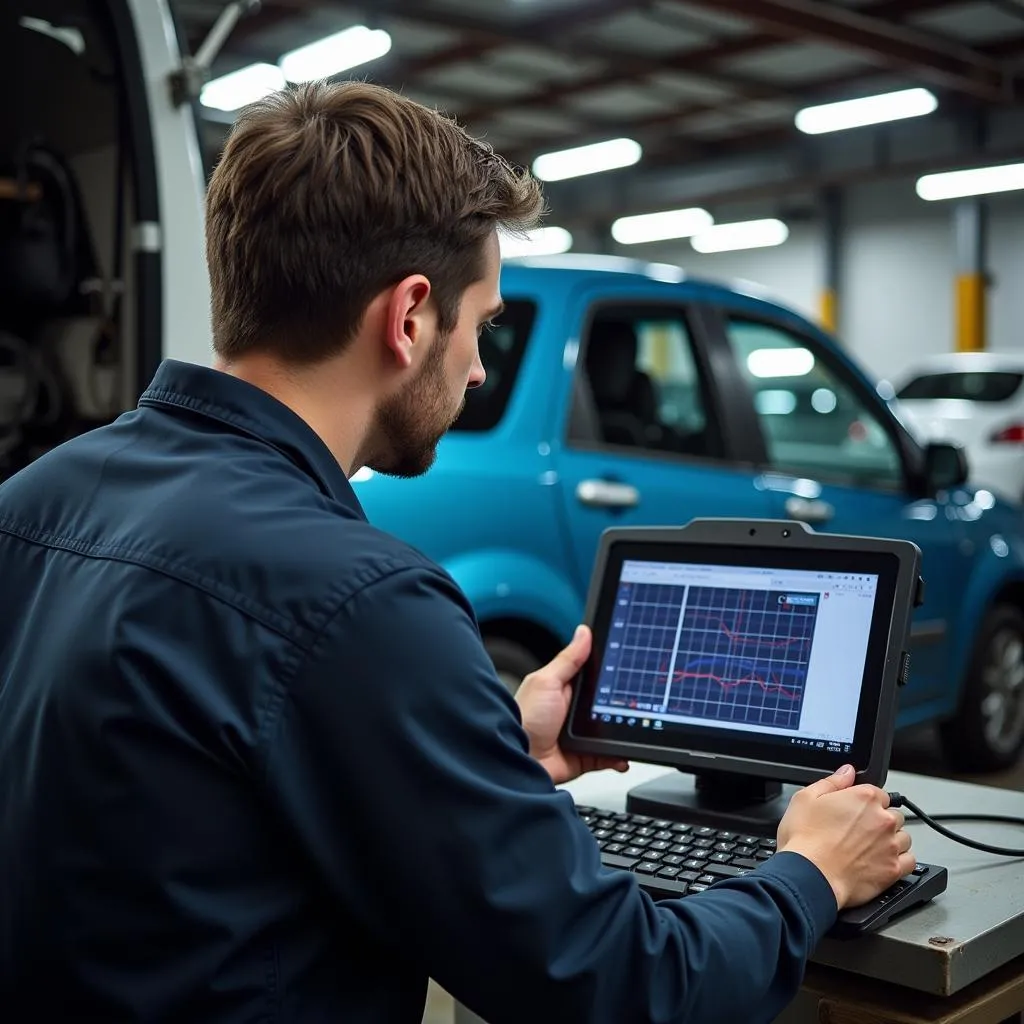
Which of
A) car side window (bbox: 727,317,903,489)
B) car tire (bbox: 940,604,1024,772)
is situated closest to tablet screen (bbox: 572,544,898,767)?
car side window (bbox: 727,317,903,489)

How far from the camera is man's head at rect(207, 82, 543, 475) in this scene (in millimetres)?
1222

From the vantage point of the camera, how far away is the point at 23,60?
123 inches

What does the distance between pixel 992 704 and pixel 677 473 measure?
5.40 feet

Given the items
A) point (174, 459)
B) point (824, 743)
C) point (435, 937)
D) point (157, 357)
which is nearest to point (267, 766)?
point (435, 937)

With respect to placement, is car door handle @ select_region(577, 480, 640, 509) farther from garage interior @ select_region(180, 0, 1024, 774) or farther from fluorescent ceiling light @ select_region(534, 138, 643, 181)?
fluorescent ceiling light @ select_region(534, 138, 643, 181)

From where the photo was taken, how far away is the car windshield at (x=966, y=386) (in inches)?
416

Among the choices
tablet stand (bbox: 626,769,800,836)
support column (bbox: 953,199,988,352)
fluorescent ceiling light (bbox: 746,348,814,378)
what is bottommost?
tablet stand (bbox: 626,769,800,836)

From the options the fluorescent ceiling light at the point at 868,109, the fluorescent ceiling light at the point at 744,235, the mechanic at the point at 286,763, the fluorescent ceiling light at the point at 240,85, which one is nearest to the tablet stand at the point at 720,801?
the mechanic at the point at 286,763

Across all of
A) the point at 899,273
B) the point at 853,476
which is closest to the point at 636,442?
the point at 853,476

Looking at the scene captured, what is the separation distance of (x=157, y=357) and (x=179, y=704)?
6.22ft

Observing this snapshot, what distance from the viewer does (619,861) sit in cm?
156

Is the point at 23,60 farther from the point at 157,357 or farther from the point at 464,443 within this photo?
the point at 464,443

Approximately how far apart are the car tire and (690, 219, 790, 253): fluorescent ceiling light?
13.0m

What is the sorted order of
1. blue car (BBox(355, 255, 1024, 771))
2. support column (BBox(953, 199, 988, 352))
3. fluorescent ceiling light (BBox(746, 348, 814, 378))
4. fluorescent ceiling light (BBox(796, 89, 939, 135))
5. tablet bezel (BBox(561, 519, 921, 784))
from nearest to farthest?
1. tablet bezel (BBox(561, 519, 921, 784))
2. blue car (BBox(355, 255, 1024, 771))
3. fluorescent ceiling light (BBox(746, 348, 814, 378))
4. fluorescent ceiling light (BBox(796, 89, 939, 135))
5. support column (BBox(953, 199, 988, 352))
